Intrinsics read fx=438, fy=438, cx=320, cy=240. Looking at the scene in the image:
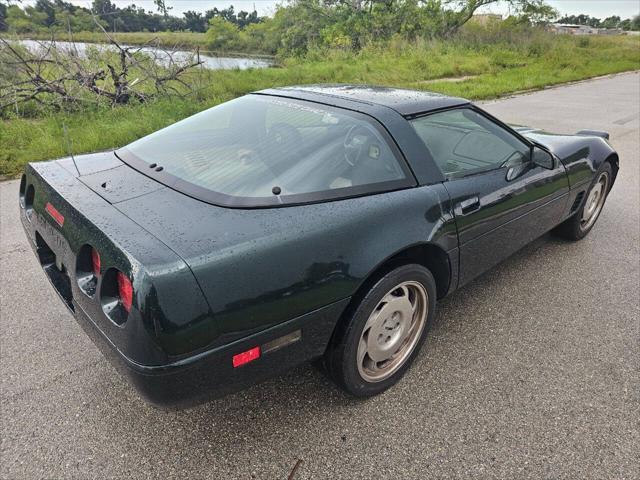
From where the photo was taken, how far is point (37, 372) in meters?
2.18

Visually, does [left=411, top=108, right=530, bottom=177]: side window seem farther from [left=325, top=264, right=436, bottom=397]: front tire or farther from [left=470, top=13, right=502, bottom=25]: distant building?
[left=470, top=13, right=502, bottom=25]: distant building

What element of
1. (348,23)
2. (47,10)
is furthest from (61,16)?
(348,23)

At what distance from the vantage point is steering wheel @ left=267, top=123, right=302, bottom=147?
2074mm

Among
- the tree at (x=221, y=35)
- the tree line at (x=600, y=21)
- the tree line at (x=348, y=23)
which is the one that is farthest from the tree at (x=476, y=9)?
the tree line at (x=600, y=21)

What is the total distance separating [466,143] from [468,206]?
19.8 inches

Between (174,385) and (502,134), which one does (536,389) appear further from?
(174,385)

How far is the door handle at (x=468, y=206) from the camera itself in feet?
7.18

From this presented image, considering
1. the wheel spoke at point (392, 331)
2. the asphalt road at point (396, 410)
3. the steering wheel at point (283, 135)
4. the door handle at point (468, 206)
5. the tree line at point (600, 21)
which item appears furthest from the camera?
the tree line at point (600, 21)

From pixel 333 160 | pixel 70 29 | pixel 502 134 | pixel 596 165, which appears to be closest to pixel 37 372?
pixel 333 160

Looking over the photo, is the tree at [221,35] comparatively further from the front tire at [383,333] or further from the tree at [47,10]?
the front tire at [383,333]

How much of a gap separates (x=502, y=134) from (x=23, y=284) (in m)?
3.27

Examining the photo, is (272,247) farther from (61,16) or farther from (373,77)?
(373,77)

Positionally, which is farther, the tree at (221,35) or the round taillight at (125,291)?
the tree at (221,35)

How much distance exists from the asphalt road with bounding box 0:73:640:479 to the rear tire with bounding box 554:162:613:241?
73cm
